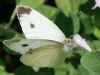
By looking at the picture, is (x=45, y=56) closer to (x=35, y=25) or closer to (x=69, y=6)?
(x=35, y=25)

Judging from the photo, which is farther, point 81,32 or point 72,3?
point 81,32

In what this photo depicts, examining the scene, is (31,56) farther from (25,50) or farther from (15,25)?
(15,25)

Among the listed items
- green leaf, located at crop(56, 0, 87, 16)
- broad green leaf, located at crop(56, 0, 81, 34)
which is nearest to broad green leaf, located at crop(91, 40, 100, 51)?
broad green leaf, located at crop(56, 0, 81, 34)

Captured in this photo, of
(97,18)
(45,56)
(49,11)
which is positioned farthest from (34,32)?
(97,18)

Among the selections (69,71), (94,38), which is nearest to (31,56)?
(69,71)

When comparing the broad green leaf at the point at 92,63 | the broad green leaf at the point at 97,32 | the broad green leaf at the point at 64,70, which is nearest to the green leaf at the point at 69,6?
the broad green leaf at the point at 97,32

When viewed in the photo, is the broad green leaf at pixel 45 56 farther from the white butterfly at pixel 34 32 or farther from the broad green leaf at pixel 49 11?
the broad green leaf at pixel 49 11
